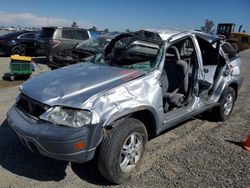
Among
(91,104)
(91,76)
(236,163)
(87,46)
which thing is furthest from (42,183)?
(87,46)

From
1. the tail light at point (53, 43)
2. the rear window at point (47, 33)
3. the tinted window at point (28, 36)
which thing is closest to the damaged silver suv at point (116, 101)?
the tail light at point (53, 43)

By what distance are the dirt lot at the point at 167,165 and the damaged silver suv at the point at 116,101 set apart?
401 mm

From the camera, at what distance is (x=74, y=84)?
3428mm

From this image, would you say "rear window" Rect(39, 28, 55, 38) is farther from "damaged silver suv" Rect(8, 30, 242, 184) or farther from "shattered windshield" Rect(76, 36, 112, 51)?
"damaged silver suv" Rect(8, 30, 242, 184)

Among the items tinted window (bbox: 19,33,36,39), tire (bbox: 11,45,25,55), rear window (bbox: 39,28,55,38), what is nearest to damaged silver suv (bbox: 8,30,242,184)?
rear window (bbox: 39,28,55,38)

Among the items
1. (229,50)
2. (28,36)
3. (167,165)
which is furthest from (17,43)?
(167,165)

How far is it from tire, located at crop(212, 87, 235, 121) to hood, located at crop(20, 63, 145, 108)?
2416mm

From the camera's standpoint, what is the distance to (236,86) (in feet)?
19.5

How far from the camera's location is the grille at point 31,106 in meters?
3.21

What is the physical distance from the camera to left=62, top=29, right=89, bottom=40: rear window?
1392 cm

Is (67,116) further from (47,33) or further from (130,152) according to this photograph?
(47,33)

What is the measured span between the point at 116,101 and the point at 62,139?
0.71m

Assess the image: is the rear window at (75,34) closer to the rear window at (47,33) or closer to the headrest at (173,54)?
the rear window at (47,33)

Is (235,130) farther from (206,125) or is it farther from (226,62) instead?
(226,62)
